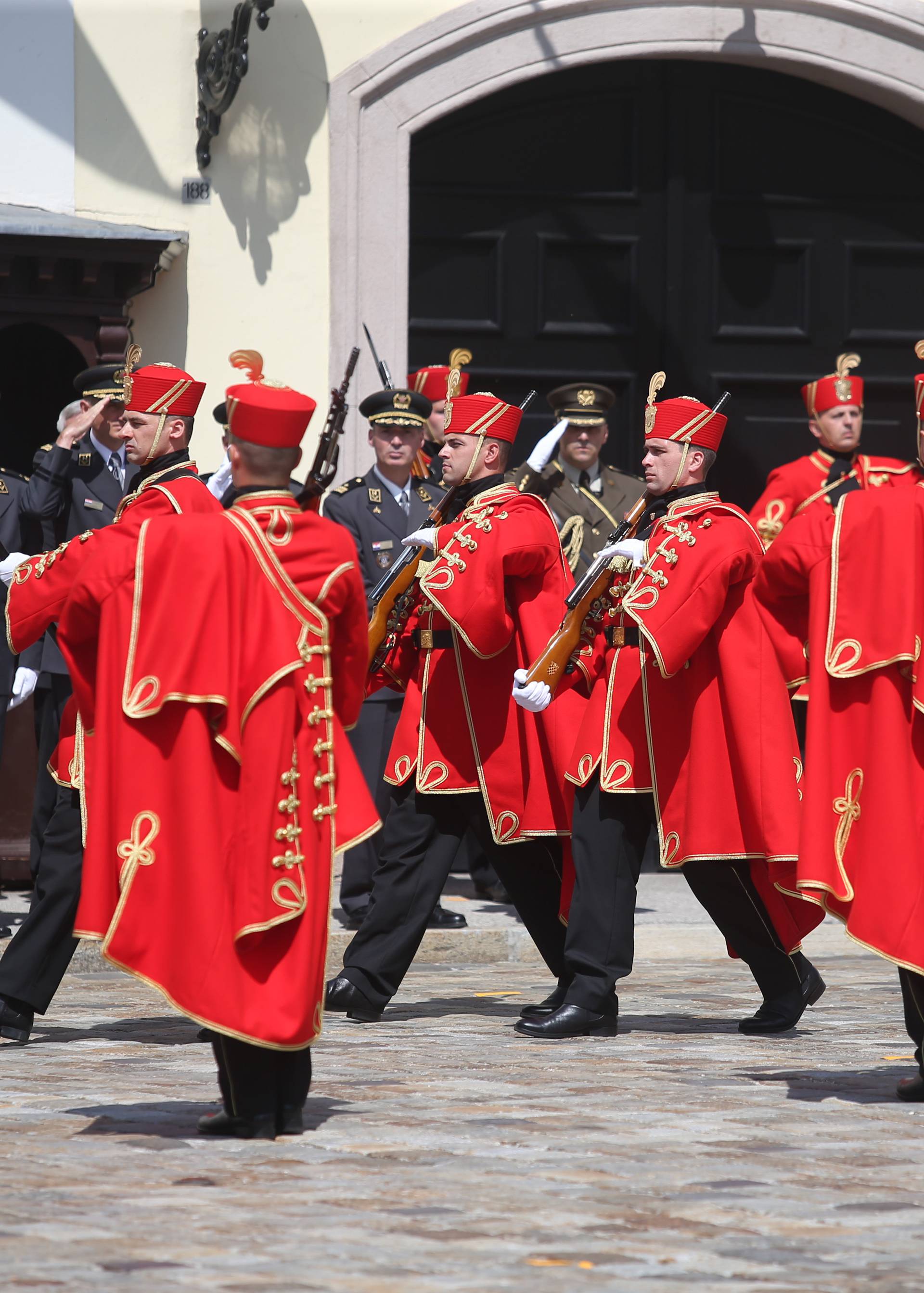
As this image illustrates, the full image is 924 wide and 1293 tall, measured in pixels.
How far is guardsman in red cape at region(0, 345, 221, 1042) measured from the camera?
6.63m

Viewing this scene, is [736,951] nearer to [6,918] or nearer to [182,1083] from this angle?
[182,1083]

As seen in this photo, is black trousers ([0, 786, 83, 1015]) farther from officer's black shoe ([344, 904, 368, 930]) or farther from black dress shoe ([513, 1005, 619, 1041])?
officer's black shoe ([344, 904, 368, 930])

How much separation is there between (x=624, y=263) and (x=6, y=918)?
15.0 feet

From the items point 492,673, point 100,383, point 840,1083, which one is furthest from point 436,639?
point 100,383

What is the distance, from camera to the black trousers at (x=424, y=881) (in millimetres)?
7246

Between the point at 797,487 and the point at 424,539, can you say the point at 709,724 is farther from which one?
the point at 797,487

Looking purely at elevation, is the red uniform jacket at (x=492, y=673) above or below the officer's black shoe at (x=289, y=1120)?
above

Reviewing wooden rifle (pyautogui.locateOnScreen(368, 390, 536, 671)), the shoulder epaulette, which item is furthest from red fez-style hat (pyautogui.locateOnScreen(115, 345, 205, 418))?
the shoulder epaulette

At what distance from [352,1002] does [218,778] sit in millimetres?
2207

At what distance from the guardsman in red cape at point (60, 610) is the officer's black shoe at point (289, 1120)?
1700mm

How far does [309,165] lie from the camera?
1049cm

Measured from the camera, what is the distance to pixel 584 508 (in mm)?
9945

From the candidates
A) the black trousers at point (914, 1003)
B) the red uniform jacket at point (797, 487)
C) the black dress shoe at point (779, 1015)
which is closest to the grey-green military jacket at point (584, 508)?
the red uniform jacket at point (797, 487)

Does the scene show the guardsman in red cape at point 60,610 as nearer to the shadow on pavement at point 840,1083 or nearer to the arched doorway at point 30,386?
the shadow on pavement at point 840,1083
